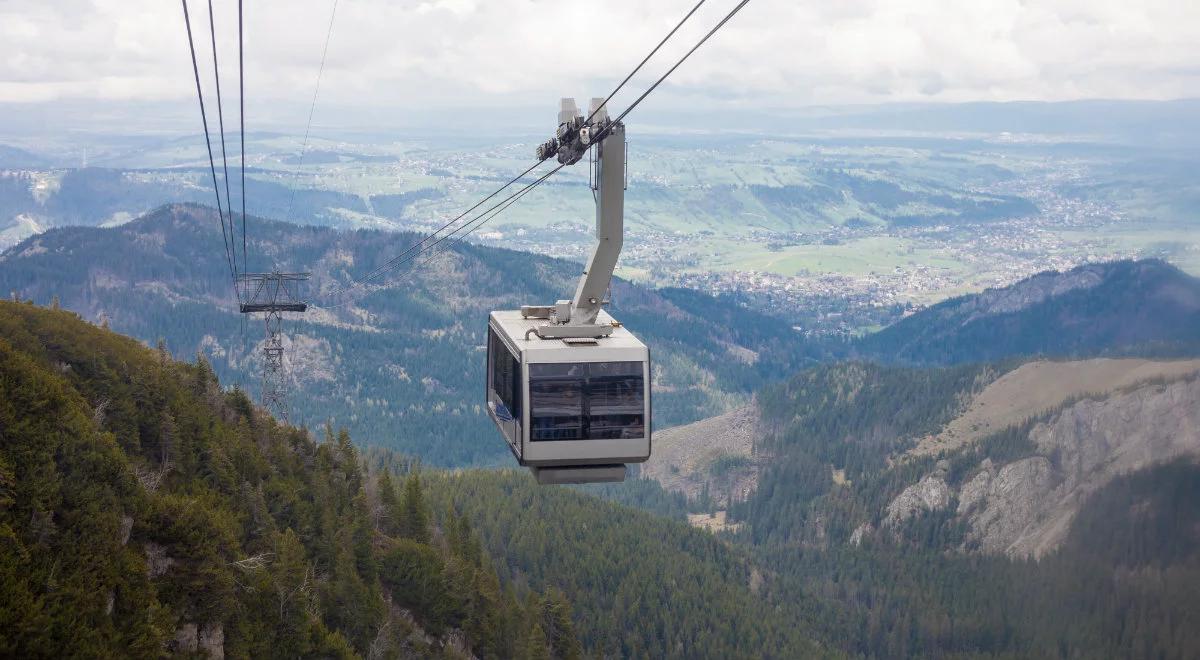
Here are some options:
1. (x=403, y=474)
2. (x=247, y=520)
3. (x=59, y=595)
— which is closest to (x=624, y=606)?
(x=403, y=474)

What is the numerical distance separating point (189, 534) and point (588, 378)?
19105 mm

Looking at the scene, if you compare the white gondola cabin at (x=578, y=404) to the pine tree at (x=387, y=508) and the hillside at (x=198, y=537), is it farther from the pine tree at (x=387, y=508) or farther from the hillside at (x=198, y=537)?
the pine tree at (x=387, y=508)

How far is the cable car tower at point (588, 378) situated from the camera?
114 ft

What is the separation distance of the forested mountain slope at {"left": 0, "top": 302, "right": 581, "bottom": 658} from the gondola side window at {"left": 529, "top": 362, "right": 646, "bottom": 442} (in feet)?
47.5

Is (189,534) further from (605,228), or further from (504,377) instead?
(605,228)

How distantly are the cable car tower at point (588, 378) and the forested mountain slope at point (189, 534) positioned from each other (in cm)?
1384

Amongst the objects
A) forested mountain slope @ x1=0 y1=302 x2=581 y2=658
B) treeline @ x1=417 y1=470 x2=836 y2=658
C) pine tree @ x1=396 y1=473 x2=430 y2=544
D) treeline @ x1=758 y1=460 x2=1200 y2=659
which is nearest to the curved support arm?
forested mountain slope @ x1=0 y1=302 x2=581 y2=658

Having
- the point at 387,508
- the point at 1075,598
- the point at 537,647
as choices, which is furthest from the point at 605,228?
the point at 1075,598

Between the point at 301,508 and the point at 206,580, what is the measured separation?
29331 mm

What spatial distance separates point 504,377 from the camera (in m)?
38.0

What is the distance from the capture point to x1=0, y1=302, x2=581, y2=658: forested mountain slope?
3872 cm

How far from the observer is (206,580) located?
45344 millimetres

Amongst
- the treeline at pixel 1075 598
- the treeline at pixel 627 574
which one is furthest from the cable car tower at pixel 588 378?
the treeline at pixel 1075 598

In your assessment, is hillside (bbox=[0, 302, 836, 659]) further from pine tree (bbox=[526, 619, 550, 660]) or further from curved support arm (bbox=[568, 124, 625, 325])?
curved support arm (bbox=[568, 124, 625, 325])
